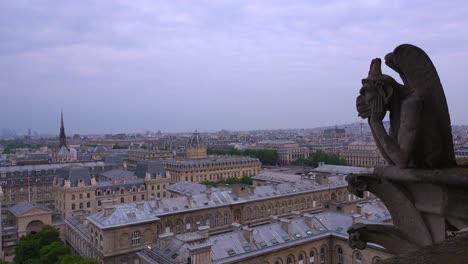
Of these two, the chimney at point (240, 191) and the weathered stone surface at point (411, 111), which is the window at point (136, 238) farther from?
the weathered stone surface at point (411, 111)

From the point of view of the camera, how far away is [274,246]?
88.5 feet

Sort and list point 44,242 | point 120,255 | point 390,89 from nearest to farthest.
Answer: point 390,89 → point 120,255 → point 44,242

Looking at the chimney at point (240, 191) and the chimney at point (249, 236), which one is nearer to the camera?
the chimney at point (249, 236)

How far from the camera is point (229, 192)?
44.6 m

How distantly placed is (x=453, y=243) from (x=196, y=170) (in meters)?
81.6

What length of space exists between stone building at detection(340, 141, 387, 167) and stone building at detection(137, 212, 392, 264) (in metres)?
95.8

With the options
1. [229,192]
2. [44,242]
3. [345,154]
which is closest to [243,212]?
[229,192]

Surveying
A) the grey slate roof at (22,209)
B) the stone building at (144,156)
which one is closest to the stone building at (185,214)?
the grey slate roof at (22,209)

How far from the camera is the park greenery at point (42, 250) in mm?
34562

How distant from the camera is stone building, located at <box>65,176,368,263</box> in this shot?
34.7 m

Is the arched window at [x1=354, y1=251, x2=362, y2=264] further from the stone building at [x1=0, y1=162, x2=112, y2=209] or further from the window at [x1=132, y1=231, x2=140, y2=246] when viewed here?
the stone building at [x1=0, y1=162, x2=112, y2=209]

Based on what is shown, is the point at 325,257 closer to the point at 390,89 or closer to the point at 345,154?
the point at 390,89

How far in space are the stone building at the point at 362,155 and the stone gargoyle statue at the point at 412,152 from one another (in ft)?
395

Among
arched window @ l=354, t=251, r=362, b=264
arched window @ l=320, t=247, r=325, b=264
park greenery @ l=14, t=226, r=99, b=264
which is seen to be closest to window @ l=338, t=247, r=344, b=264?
arched window @ l=320, t=247, r=325, b=264
